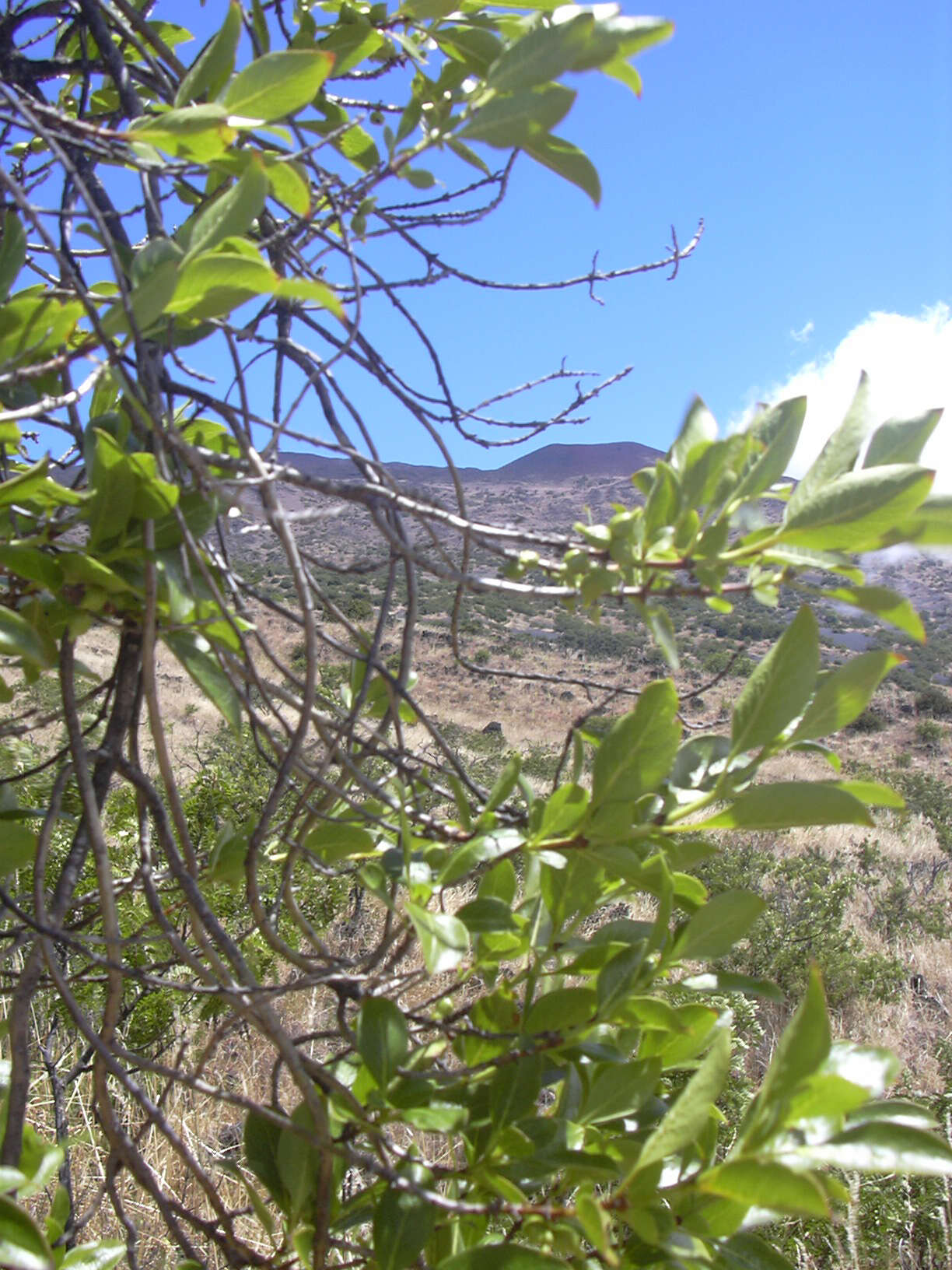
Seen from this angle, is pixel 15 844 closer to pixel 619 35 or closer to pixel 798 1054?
pixel 798 1054

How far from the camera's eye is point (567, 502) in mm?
48094

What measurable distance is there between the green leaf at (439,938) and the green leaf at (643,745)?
151 mm

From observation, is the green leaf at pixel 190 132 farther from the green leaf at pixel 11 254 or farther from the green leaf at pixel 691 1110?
the green leaf at pixel 691 1110

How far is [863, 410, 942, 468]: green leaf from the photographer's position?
2.09ft

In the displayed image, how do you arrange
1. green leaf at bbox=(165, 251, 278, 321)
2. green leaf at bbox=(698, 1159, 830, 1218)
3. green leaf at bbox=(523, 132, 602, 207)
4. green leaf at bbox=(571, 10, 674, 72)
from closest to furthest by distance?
green leaf at bbox=(698, 1159, 830, 1218), green leaf at bbox=(165, 251, 278, 321), green leaf at bbox=(571, 10, 674, 72), green leaf at bbox=(523, 132, 602, 207)

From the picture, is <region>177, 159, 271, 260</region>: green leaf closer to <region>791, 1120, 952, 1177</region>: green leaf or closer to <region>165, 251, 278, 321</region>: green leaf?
<region>165, 251, 278, 321</region>: green leaf

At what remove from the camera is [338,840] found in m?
0.79

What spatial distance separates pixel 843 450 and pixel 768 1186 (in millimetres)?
475

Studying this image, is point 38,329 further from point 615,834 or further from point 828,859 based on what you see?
point 828,859

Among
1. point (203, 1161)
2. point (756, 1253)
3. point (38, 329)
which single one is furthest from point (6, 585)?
point (203, 1161)

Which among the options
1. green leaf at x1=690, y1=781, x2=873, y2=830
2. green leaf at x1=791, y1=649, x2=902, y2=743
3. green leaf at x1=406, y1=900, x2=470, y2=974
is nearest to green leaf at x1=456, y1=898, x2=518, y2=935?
green leaf at x1=406, y1=900, x2=470, y2=974

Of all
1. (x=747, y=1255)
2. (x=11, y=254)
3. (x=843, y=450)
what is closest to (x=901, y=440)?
(x=843, y=450)

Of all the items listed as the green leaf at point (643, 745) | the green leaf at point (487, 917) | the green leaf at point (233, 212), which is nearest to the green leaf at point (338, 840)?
the green leaf at point (487, 917)

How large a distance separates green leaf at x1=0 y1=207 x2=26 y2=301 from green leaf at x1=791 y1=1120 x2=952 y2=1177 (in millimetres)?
813
